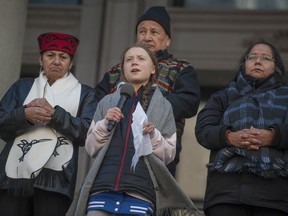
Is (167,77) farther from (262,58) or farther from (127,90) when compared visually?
(127,90)

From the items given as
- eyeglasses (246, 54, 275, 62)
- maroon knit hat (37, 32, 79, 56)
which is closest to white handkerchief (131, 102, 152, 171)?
eyeglasses (246, 54, 275, 62)

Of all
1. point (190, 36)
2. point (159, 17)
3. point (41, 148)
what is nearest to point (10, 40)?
point (159, 17)

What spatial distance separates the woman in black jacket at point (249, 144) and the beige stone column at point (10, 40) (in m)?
2.71

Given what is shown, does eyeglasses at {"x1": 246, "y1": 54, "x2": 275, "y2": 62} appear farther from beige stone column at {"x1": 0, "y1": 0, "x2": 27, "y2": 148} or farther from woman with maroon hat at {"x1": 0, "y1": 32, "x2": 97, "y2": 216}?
beige stone column at {"x1": 0, "y1": 0, "x2": 27, "y2": 148}

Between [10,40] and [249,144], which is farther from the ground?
[10,40]

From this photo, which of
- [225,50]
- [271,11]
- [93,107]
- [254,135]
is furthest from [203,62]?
[254,135]

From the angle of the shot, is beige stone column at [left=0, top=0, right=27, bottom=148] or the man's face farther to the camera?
beige stone column at [left=0, top=0, right=27, bottom=148]

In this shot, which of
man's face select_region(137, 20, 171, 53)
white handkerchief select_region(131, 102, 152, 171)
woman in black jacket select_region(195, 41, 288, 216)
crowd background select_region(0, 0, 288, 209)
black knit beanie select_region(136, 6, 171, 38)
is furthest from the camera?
crowd background select_region(0, 0, 288, 209)

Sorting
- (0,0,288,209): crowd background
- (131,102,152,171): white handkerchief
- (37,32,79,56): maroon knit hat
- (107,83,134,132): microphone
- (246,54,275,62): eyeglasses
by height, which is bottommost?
(131,102,152,171): white handkerchief

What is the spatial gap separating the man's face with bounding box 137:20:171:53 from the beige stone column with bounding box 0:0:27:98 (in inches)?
65.4

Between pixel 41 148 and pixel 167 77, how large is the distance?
1.25m

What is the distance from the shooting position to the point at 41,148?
23.9 feet

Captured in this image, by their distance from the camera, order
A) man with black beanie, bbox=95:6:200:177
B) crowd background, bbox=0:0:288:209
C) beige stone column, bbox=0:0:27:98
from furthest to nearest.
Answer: crowd background, bbox=0:0:288:209 < beige stone column, bbox=0:0:27:98 < man with black beanie, bbox=95:6:200:177

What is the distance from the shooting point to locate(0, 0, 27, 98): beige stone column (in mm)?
9234
